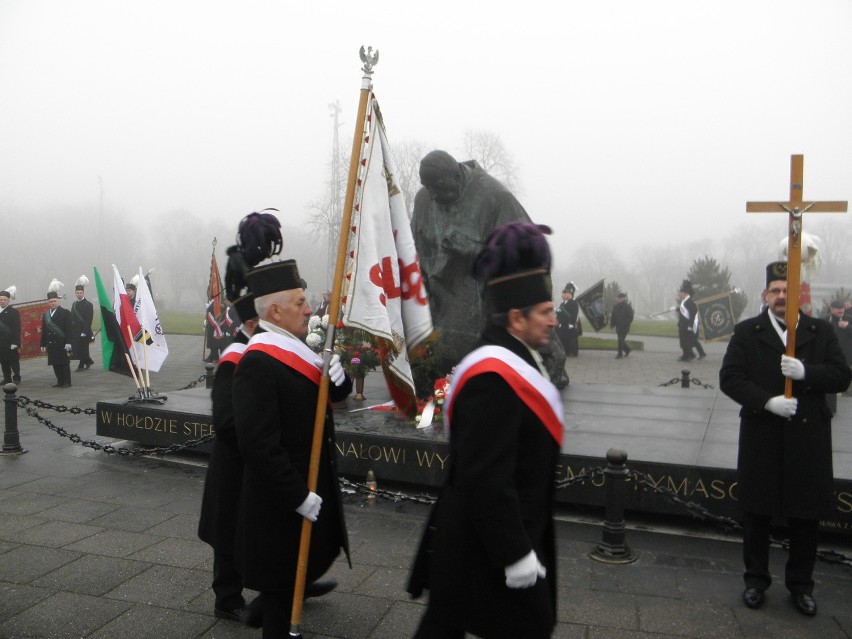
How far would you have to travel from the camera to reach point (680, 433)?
21.4 ft

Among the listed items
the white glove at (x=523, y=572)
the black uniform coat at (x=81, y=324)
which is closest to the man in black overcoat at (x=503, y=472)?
the white glove at (x=523, y=572)

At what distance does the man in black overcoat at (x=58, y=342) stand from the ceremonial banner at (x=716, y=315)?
629 inches

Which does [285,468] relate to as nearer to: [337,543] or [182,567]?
[337,543]

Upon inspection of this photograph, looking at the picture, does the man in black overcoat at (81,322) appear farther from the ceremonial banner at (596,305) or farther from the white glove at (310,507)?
the white glove at (310,507)

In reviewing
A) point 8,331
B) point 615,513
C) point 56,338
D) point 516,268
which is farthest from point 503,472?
point 56,338

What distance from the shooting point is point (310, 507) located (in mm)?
2984

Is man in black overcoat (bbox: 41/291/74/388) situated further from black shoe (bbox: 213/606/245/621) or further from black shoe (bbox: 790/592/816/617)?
black shoe (bbox: 790/592/816/617)

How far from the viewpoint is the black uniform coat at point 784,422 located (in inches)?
151

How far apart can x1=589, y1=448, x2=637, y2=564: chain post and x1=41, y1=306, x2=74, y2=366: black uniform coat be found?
13162mm

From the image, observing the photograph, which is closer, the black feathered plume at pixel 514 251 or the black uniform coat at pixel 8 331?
the black feathered plume at pixel 514 251

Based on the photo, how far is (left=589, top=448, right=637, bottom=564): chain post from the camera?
4.65m

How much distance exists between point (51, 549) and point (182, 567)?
1.01m

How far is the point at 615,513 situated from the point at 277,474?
2567 millimetres

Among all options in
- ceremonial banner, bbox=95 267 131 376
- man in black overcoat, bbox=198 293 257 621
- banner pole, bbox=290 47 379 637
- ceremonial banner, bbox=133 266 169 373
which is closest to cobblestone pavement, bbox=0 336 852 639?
man in black overcoat, bbox=198 293 257 621
